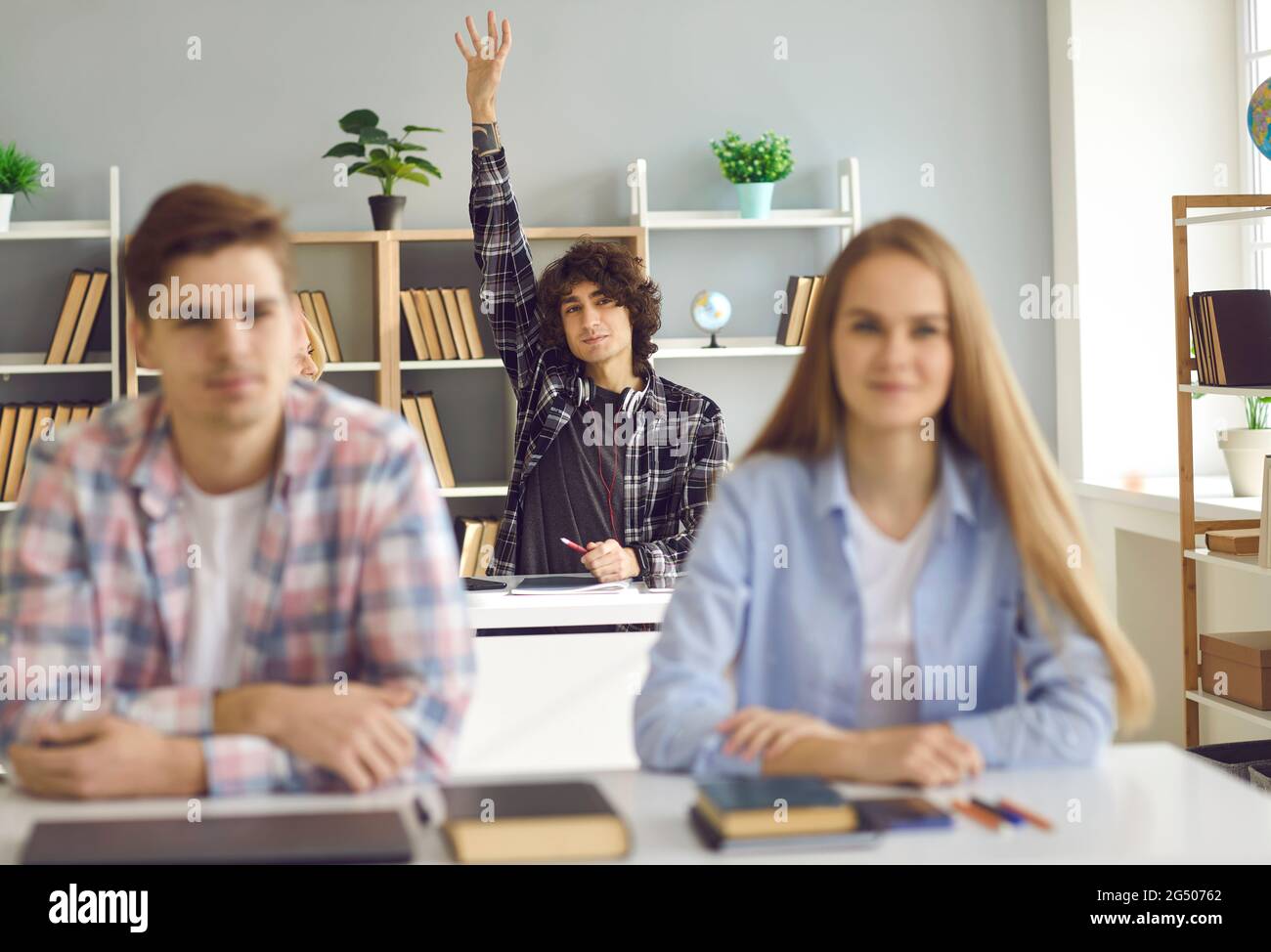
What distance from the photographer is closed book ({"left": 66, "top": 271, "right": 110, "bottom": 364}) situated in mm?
4320

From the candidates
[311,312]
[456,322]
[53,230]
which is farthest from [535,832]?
[53,230]

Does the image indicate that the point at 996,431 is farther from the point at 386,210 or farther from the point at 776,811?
the point at 386,210

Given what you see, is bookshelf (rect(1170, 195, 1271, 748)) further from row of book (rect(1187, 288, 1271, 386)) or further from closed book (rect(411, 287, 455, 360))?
closed book (rect(411, 287, 455, 360))

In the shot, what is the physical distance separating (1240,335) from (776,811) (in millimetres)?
2763

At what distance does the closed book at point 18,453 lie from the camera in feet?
14.0

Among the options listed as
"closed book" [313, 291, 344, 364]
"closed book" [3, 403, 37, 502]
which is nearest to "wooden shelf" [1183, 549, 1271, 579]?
"closed book" [313, 291, 344, 364]

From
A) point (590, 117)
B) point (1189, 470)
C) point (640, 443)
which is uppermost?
point (590, 117)

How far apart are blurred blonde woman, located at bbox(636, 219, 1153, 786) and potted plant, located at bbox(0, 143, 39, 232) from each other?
3661 mm

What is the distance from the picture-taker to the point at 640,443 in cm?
309

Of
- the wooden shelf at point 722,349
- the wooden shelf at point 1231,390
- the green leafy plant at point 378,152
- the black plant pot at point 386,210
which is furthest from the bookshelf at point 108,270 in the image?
the wooden shelf at point 1231,390

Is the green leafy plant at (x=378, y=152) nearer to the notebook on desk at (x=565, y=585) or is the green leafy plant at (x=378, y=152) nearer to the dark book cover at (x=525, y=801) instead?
the notebook on desk at (x=565, y=585)

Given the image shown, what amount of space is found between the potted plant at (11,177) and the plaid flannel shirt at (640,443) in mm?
1966

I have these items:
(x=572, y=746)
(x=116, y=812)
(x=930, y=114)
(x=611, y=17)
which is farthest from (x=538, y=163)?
(x=116, y=812)
